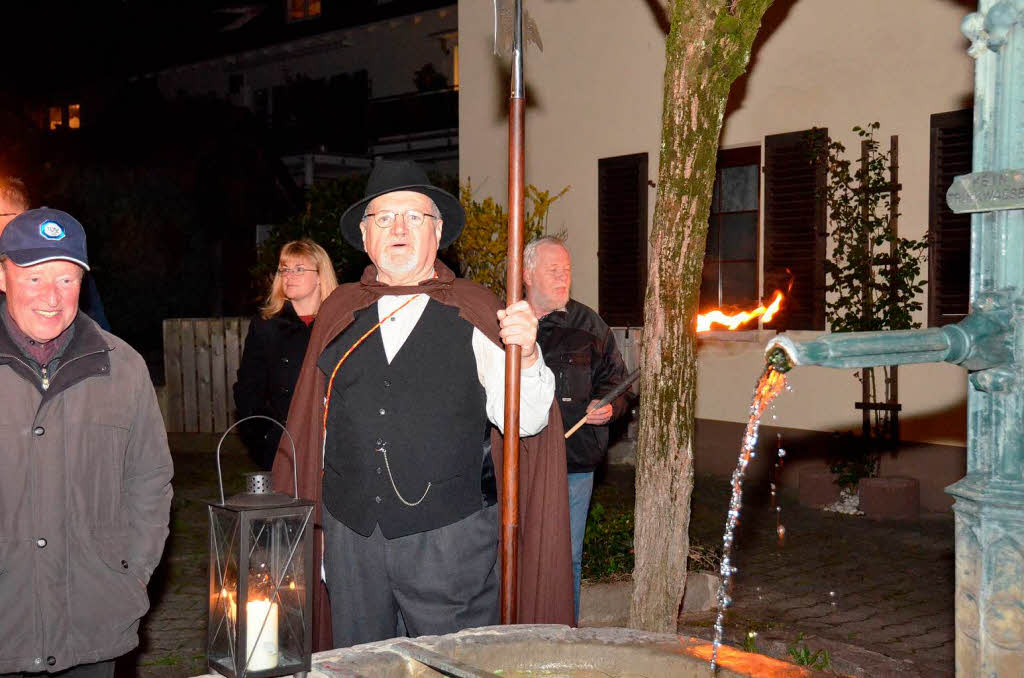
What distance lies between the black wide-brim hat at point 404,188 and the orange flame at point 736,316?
19.7 feet

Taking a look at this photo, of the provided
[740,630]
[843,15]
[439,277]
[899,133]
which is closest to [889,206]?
[899,133]

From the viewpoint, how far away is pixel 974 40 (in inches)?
86.0

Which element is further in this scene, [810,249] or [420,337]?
[810,249]

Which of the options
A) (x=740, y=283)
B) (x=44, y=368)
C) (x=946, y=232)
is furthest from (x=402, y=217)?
(x=740, y=283)

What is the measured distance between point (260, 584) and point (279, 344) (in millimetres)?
3449

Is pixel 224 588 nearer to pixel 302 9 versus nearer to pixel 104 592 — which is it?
pixel 104 592

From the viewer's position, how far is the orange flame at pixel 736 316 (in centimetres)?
1049

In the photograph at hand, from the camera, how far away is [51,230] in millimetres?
3350

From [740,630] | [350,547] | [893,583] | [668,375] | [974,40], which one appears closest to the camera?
[974,40]

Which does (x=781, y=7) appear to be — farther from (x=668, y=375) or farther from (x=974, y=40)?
(x=974, y=40)

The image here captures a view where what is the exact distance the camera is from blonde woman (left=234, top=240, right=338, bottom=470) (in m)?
6.05

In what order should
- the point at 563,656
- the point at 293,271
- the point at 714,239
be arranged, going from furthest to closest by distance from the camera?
the point at 714,239 → the point at 293,271 → the point at 563,656

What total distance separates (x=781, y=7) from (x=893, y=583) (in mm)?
5650

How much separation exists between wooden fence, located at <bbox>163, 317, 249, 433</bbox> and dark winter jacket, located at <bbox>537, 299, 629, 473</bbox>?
9368 millimetres
